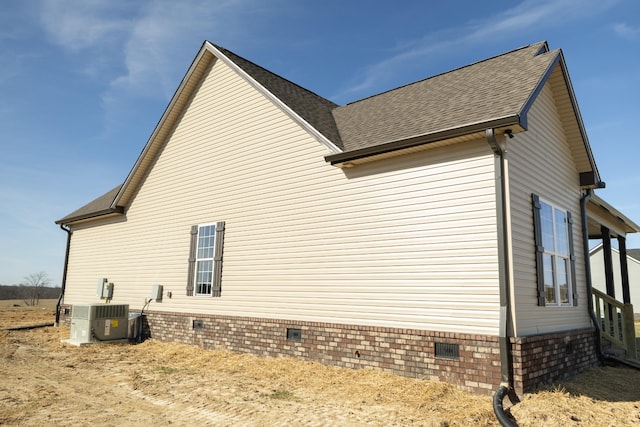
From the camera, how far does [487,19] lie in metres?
9.84

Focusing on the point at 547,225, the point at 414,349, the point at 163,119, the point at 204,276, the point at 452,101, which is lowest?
the point at 414,349

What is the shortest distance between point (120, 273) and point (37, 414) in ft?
33.1

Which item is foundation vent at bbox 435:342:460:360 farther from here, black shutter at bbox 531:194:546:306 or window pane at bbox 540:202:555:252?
window pane at bbox 540:202:555:252

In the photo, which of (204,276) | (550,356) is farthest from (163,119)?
(550,356)

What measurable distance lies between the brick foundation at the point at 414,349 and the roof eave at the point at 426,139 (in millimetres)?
3434

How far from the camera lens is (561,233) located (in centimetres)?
979

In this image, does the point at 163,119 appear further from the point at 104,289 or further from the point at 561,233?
the point at 561,233

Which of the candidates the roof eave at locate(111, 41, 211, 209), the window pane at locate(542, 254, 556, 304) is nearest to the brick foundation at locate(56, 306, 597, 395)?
the window pane at locate(542, 254, 556, 304)

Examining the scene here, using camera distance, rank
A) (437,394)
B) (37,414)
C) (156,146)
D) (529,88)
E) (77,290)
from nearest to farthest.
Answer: (37,414) → (437,394) → (529,88) → (156,146) → (77,290)

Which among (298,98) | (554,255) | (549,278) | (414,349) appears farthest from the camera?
(298,98)

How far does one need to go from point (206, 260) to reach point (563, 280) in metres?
9.03

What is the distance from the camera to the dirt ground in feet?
20.1

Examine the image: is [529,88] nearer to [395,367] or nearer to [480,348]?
[480,348]

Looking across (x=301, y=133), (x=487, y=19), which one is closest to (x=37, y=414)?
(x=301, y=133)
